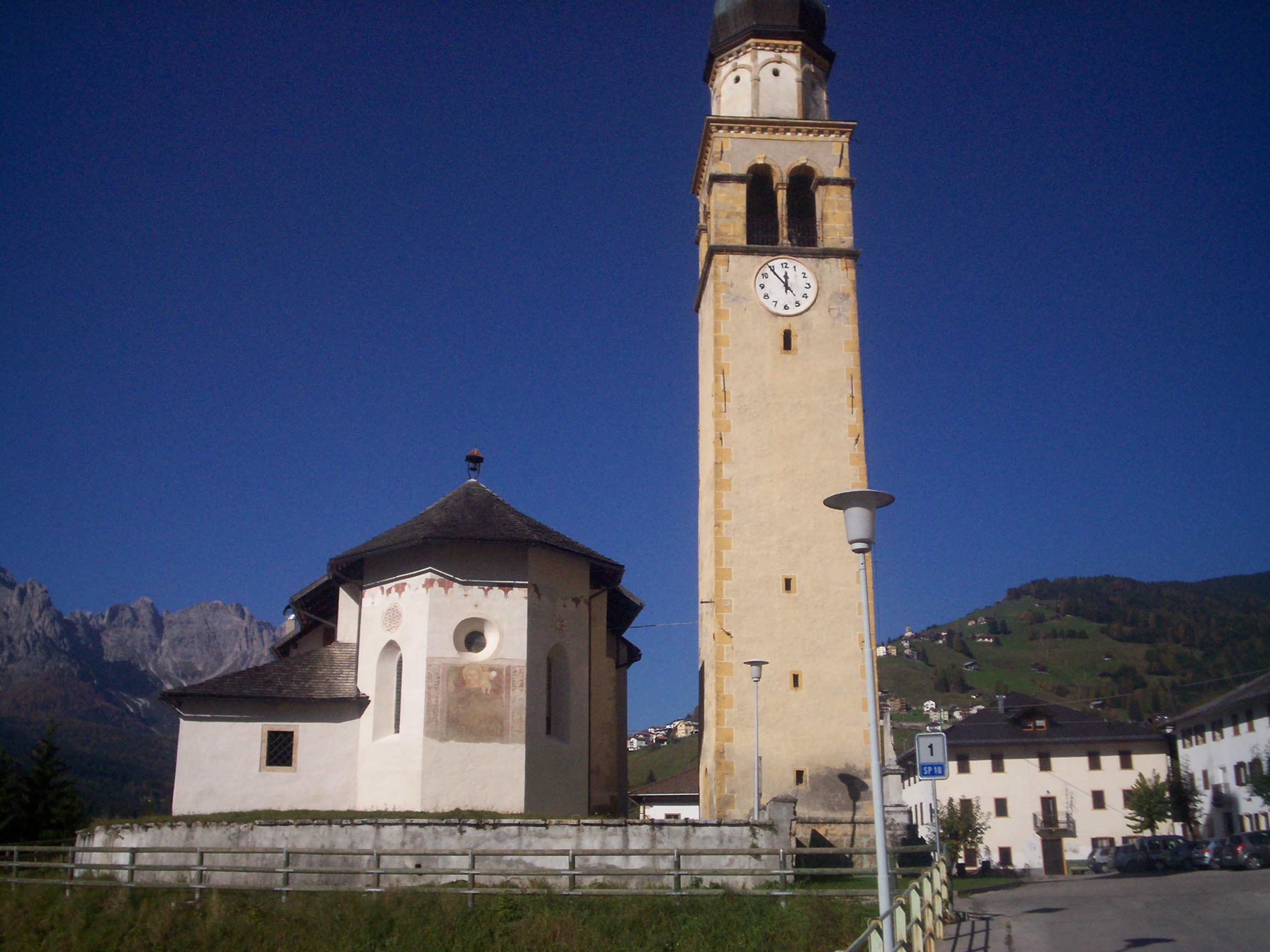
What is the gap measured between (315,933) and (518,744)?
7.59m

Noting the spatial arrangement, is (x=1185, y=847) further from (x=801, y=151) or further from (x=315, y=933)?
(x=315, y=933)

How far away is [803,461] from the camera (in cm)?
3050

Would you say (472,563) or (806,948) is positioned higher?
(472,563)

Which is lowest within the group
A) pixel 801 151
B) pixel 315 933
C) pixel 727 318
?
pixel 315 933

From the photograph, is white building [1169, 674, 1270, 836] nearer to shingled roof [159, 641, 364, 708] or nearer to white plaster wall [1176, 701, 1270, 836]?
white plaster wall [1176, 701, 1270, 836]

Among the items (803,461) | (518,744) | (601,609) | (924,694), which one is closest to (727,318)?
(803,461)

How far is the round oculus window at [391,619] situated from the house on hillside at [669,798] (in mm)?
36795

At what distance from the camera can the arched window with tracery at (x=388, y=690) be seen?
28.0 meters

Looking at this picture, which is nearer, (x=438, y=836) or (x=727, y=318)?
(x=438, y=836)

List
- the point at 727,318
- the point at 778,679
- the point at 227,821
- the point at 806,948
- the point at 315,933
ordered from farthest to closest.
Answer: the point at 727,318 → the point at 778,679 → the point at 227,821 → the point at 315,933 → the point at 806,948

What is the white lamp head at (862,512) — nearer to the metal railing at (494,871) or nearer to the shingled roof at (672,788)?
the metal railing at (494,871)

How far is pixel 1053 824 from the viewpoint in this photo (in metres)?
63.7

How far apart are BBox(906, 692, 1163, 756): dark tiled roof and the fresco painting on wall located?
146ft

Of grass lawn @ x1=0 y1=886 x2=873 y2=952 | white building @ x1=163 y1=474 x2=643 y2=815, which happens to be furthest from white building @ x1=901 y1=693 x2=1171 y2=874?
grass lawn @ x1=0 y1=886 x2=873 y2=952
